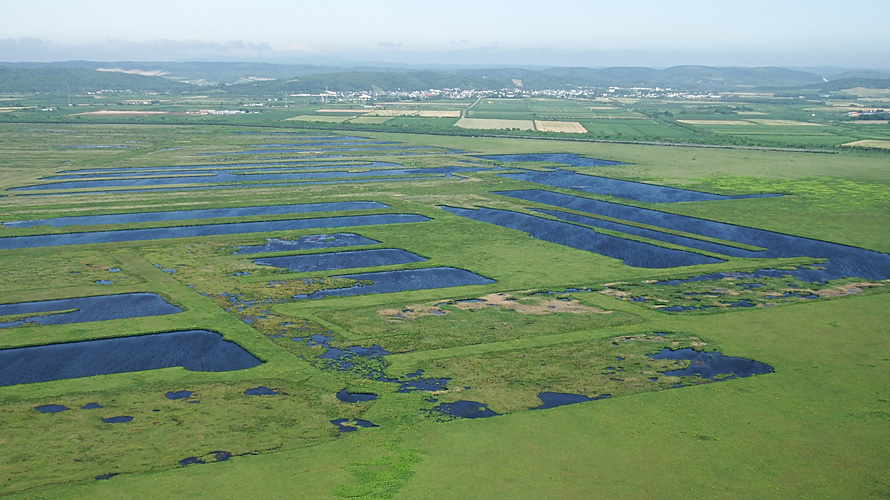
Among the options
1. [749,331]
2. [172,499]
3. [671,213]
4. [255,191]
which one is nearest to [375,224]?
[255,191]

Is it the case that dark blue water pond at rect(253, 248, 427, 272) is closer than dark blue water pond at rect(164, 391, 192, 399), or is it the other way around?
dark blue water pond at rect(164, 391, 192, 399)

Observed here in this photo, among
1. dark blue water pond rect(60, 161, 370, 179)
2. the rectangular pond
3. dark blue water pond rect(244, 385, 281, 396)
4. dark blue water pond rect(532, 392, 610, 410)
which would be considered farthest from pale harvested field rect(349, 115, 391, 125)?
dark blue water pond rect(532, 392, 610, 410)

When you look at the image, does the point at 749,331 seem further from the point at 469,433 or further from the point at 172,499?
the point at 172,499

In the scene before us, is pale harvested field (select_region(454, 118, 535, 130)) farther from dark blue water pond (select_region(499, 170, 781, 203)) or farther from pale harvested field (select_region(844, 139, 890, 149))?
dark blue water pond (select_region(499, 170, 781, 203))

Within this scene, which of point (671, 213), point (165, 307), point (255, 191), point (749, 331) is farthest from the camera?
point (255, 191)

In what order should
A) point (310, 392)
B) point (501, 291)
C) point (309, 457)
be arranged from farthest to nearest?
point (501, 291), point (310, 392), point (309, 457)

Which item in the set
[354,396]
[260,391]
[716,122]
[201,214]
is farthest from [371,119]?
[354,396]
